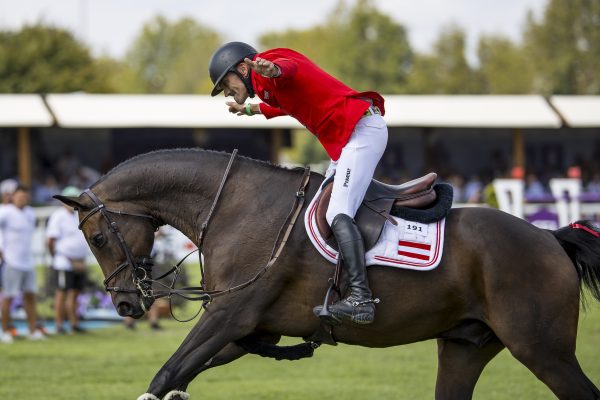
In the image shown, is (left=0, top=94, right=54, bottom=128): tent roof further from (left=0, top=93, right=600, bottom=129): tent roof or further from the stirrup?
the stirrup

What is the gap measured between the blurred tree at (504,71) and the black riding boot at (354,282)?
2008 inches

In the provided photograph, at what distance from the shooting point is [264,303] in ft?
21.1

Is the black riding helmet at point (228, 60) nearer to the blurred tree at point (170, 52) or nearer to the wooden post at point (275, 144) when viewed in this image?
the wooden post at point (275, 144)

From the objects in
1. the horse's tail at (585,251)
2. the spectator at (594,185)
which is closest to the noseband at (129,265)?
the horse's tail at (585,251)

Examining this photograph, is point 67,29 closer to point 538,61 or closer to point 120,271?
point 538,61

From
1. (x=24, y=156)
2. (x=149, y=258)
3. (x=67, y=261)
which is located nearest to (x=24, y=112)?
(x=24, y=156)

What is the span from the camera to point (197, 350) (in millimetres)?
6277

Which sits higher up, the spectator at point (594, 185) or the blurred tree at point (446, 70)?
the blurred tree at point (446, 70)

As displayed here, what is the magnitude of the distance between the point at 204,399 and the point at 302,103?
Result: 4.67m

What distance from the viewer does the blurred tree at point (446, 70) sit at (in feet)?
184

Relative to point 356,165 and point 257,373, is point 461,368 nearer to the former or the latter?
point 356,165

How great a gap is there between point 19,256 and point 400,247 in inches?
397

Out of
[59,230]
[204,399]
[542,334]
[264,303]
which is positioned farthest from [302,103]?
[59,230]

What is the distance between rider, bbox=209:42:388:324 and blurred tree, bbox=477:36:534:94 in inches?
1993
